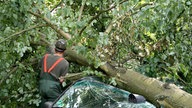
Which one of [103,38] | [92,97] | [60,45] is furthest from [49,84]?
[103,38]

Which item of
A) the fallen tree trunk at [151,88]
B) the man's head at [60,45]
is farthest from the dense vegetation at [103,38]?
the fallen tree trunk at [151,88]

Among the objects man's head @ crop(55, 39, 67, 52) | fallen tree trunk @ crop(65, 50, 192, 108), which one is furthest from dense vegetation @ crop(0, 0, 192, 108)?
fallen tree trunk @ crop(65, 50, 192, 108)

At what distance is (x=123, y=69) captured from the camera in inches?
175

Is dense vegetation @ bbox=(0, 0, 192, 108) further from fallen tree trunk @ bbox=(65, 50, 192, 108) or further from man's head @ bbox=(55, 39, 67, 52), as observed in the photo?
fallen tree trunk @ bbox=(65, 50, 192, 108)

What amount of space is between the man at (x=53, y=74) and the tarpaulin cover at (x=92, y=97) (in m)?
0.81

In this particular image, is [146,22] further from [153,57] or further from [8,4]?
[8,4]

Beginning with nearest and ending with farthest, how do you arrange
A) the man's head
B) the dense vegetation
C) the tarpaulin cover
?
the tarpaulin cover
the dense vegetation
the man's head

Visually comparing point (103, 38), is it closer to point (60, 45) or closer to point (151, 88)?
point (151, 88)

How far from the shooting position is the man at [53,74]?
4711 millimetres

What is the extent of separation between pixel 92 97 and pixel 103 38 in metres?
0.70

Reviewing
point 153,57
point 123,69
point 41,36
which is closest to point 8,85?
point 41,36

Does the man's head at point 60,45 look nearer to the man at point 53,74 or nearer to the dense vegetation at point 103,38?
the man at point 53,74

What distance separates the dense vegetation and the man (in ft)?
0.66

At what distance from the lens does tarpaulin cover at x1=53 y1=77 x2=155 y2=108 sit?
364 cm
